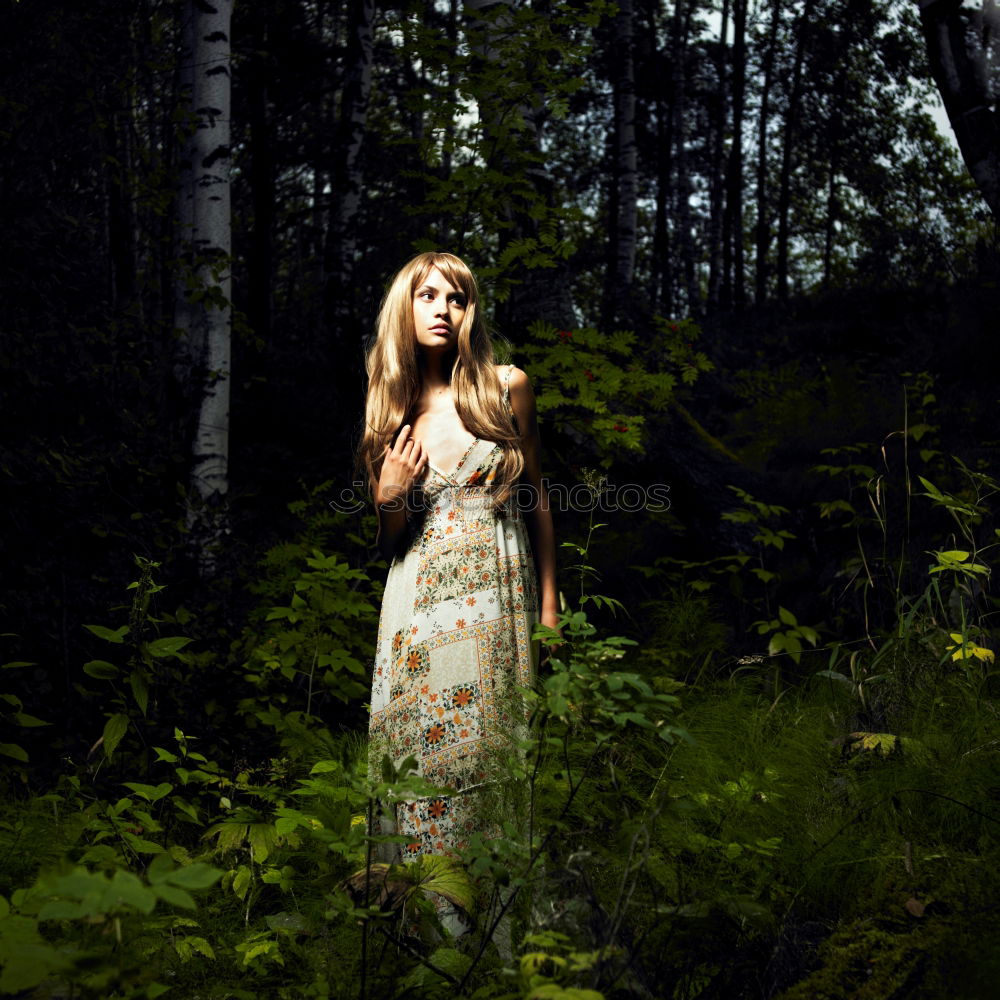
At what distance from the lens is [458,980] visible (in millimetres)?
1734

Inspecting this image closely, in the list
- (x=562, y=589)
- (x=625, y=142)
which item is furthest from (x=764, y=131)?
(x=562, y=589)

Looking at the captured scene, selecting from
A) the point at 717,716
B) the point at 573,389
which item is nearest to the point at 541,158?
the point at 573,389

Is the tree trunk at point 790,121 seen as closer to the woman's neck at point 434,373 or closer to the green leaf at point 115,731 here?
the woman's neck at point 434,373

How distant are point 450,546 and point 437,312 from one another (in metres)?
0.84

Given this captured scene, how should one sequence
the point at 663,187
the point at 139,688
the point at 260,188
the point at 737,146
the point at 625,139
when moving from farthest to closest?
the point at 663,187 → the point at 737,146 → the point at 625,139 → the point at 260,188 → the point at 139,688

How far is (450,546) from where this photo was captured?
2.61 metres

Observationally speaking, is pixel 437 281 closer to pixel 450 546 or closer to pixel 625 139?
pixel 450 546

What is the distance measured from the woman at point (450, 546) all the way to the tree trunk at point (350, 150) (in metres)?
6.71

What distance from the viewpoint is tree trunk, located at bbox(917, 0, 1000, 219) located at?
4.11 meters

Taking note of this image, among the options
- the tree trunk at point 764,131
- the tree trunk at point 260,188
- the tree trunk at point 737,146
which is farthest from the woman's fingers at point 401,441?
the tree trunk at point 764,131

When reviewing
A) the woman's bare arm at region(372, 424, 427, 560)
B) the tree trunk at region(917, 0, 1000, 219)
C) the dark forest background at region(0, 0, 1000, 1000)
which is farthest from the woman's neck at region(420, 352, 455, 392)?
the tree trunk at region(917, 0, 1000, 219)

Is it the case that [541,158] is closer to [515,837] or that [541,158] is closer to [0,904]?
[515,837]

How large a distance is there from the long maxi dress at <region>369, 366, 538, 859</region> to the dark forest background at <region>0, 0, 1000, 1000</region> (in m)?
0.24

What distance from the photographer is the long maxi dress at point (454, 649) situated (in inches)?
94.1
